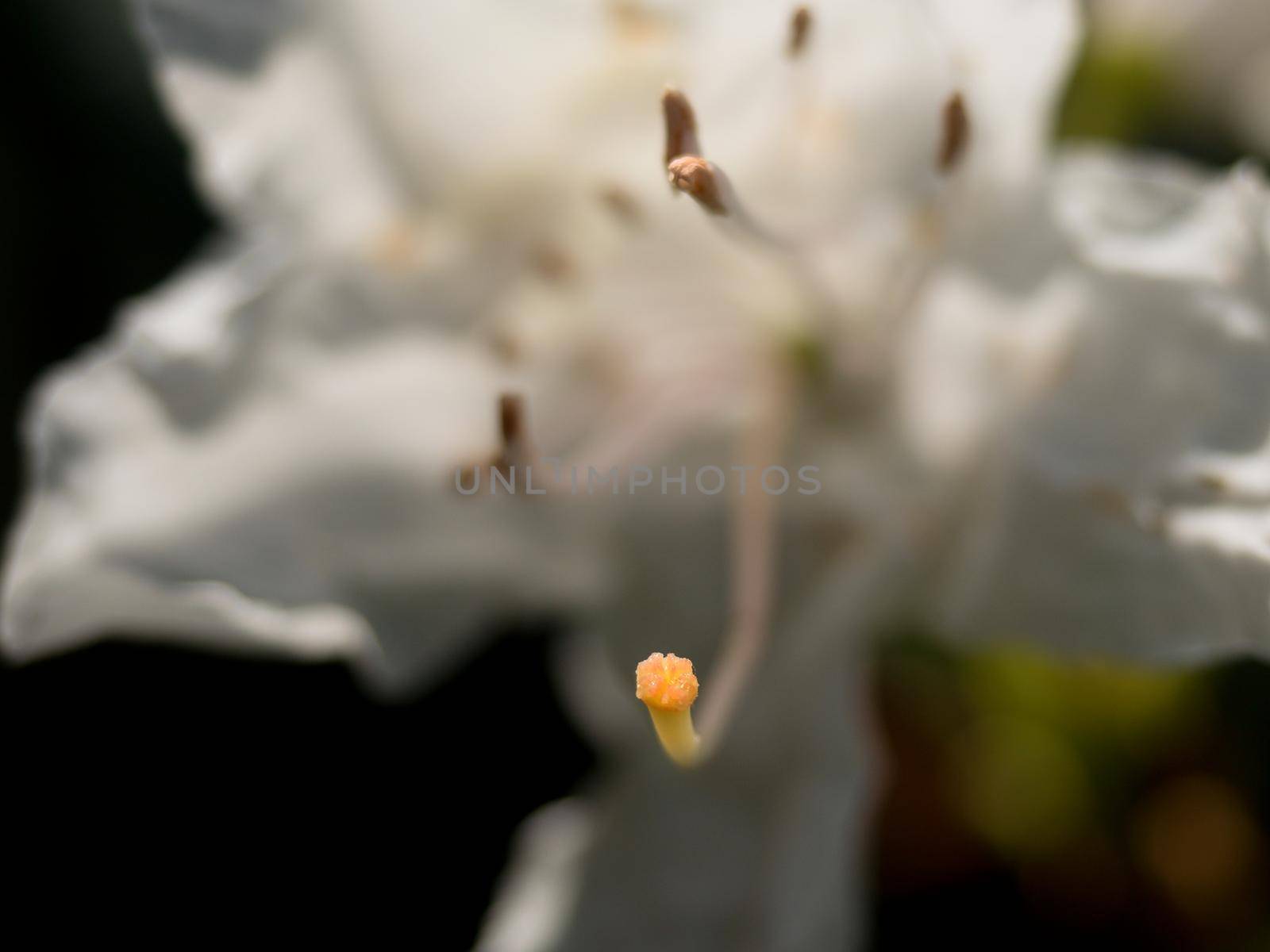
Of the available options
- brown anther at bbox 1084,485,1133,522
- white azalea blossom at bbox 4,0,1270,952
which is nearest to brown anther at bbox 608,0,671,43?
white azalea blossom at bbox 4,0,1270,952

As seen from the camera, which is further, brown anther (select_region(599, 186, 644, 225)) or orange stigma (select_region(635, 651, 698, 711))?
brown anther (select_region(599, 186, 644, 225))

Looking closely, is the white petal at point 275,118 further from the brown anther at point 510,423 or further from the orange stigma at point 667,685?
the orange stigma at point 667,685

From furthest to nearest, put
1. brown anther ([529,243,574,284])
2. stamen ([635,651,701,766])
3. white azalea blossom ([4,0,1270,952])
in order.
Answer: brown anther ([529,243,574,284]), white azalea blossom ([4,0,1270,952]), stamen ([635,651,701,766])

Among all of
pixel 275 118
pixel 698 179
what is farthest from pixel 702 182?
pixel 275 118

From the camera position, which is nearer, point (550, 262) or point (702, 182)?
point (702, 182)

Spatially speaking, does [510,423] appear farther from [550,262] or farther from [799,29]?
[799,29]

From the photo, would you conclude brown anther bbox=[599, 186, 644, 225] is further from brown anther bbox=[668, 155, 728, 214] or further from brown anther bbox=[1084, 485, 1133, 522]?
brown anther bbox=[1084, 485, 1133, 522]
